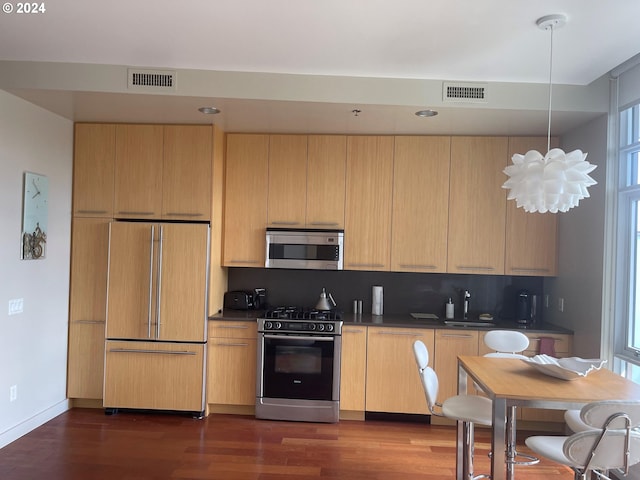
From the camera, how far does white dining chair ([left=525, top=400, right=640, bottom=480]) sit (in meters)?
2.13

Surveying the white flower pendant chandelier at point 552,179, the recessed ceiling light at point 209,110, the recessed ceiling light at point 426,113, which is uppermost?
the recessed ceiling light at point 209,110

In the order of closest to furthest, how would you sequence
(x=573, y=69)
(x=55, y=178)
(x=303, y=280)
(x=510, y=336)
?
1. (x=573, y=69)
2. (x=510, y=336)
3. (x=55, y=178)
4. (x=303, y=280)

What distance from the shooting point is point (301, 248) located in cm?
465

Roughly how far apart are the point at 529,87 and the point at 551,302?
6.77ft

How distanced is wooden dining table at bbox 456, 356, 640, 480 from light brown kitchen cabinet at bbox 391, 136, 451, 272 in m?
1.66

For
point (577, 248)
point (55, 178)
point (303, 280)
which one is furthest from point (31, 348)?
point (577, 248)

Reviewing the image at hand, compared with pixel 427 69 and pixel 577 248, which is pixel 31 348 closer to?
pixel 427 69

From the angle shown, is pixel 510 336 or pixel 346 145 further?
pixel 346 145

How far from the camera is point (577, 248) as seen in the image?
13.5 feet

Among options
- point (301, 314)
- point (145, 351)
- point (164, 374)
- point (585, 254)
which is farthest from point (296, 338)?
point (585, 254)

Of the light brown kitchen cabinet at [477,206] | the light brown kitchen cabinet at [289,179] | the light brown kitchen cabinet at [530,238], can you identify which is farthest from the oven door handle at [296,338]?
the light brown kitchen cabinet at [530,238]

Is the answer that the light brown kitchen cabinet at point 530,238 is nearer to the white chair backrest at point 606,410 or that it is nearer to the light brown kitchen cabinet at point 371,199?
the light brown kitchen cabinet at point 371,199

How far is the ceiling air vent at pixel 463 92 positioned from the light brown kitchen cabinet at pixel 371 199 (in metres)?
1.05

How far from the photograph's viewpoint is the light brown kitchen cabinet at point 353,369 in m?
4.36
